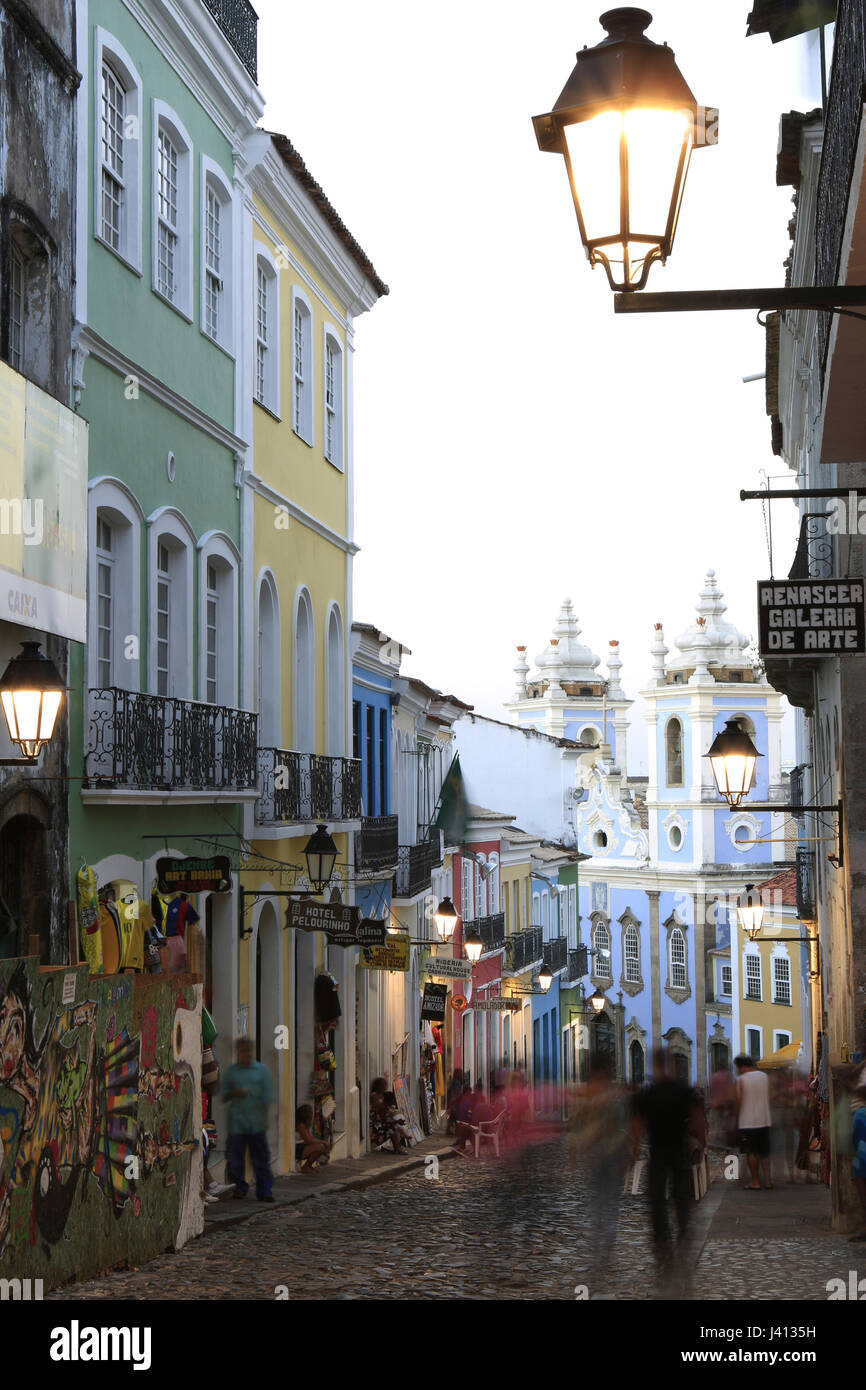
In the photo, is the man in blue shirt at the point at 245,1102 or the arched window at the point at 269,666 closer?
the man in blue shirt at the point at 245,1102

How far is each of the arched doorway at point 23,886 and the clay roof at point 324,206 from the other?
9.54 m

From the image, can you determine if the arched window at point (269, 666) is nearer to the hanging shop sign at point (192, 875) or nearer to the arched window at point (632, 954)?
the hanging shop sign at point (192, 875)

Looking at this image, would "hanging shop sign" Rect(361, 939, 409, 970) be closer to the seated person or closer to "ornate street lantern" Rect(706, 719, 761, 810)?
the seated person

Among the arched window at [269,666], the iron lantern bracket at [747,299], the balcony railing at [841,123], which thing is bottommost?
the iron lantern bracket at [747,299]

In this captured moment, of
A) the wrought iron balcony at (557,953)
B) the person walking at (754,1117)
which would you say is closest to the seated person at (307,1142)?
the person walking at (754,1117)

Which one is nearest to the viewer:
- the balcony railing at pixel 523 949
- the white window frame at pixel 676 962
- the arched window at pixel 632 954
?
the balcony railing at pixel 523 949

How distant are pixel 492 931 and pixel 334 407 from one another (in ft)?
59.9

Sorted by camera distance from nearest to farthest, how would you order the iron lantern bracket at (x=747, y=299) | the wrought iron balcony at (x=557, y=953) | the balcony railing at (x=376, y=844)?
the iron lantern bracket at (x=747, y=299) < the balcony railing at (x=376, y=844) < the wrought iron balcony at (x=557, y=953)

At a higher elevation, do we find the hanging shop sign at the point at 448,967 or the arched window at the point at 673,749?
the arched window at the point at 673,749

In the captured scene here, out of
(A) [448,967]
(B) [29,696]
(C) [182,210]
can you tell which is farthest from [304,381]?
(B) [29,696]

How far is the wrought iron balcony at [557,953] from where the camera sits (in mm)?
47531

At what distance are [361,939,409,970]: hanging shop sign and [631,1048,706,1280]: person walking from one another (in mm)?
10477

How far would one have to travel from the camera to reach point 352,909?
55.4 ft

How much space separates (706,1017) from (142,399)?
58.6 metres
